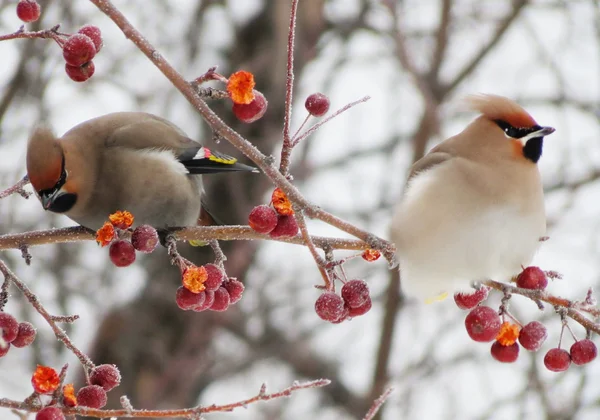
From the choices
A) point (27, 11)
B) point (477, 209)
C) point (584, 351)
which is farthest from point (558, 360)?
point (27, 11)

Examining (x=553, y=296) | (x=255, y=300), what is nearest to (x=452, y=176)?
(x=553, y=296)

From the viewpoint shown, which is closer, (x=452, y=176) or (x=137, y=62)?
(x=452, y=176)

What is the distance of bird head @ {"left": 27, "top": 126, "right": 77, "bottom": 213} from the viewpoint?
248cm

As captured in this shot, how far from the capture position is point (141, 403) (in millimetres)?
5531

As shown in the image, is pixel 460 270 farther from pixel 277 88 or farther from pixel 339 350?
pixel 339 350

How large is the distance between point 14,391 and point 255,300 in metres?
2.15

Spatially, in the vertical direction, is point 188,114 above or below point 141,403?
above

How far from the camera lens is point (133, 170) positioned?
2982mm

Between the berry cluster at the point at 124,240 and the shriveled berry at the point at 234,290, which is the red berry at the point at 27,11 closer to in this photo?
the berry cluster at the point at 124,240

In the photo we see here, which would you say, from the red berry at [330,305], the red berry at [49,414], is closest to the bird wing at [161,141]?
the red berry at [330,305]

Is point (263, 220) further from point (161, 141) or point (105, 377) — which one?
point (161, 141)

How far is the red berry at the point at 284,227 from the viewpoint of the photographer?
202 centimetres

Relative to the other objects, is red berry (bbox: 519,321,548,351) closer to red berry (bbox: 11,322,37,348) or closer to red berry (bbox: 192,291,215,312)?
red berry (bbox: 192,291,215,312)

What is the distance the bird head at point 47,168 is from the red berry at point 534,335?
1.43m
